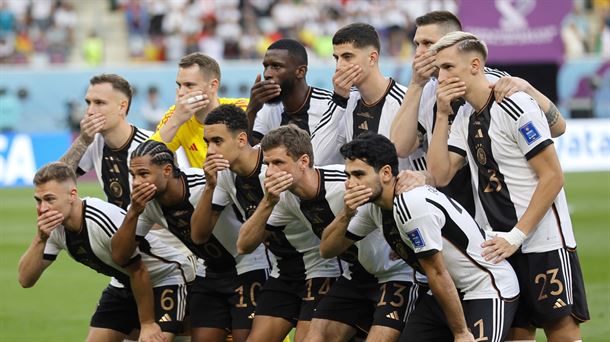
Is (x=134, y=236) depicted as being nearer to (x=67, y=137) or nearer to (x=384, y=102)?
(x=384, y=102)

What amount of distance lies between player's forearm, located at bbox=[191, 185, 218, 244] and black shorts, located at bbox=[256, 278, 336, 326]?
0.68 meters

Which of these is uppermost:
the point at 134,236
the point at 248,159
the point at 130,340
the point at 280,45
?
the point at 280,45

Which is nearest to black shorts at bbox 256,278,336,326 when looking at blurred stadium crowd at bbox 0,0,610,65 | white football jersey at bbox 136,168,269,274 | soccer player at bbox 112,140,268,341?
soccer player at bbox 112,140,268,341

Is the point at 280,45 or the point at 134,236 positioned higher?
the point at 280,45

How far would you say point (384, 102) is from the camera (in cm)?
886

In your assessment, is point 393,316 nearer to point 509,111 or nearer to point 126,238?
point 509,111

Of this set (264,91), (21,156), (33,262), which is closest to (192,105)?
(264,91)

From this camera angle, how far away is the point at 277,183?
790cm

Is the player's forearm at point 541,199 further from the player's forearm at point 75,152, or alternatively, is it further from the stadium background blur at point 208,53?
the stadium background blur at point 208,53

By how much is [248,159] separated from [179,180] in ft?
1.92

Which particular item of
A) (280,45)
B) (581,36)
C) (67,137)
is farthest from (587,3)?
(280,45)

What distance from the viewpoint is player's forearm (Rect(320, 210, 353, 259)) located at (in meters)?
7.80

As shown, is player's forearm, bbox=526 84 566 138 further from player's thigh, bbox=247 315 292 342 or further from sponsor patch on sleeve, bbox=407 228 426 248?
player's thigh, bbox=247 315 292 342

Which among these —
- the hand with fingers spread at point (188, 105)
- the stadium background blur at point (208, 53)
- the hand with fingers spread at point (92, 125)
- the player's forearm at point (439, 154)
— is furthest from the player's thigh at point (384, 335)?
the stadium background blur at point (208, 53)
